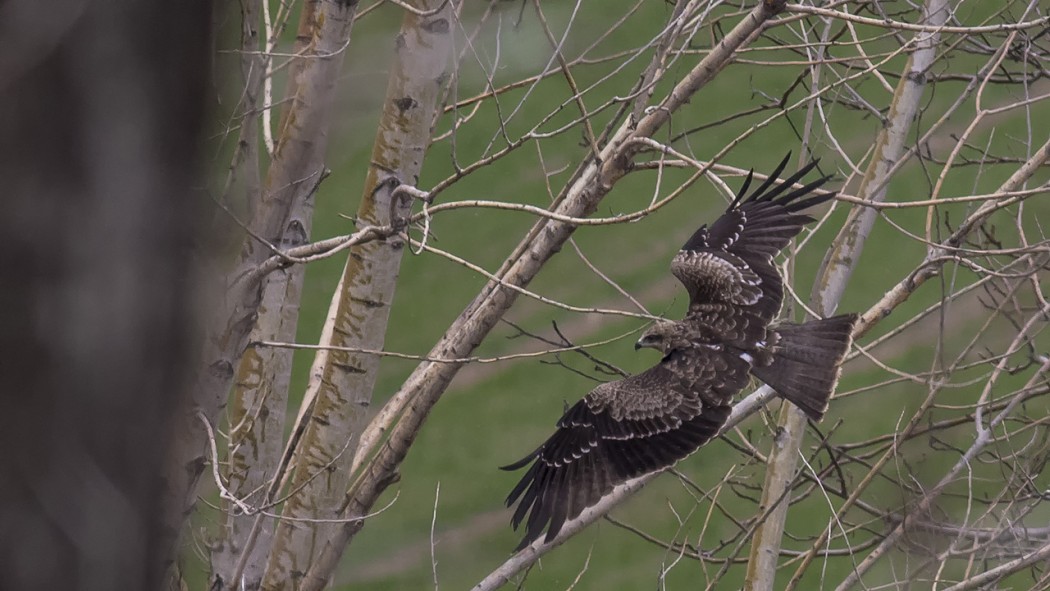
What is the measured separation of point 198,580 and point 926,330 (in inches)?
290

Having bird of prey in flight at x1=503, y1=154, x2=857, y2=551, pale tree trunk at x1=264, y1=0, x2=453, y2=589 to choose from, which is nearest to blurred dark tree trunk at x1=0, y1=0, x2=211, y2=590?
pale tree trunk at x1=264, y1=0, x2=453, y2=589

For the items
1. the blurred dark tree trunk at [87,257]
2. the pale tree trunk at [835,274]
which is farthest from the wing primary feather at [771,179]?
the blurred dark tree trunk at [87,257]

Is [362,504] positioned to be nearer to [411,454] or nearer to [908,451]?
[908,451]

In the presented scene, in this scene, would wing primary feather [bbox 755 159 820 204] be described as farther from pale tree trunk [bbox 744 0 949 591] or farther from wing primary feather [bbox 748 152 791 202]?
pale tree trunk [bbox 744 0 949 591]

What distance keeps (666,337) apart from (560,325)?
5675 mm

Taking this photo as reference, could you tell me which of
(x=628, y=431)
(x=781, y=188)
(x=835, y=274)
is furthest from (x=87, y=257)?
(x=835, y=274)

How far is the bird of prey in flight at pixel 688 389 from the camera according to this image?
13.1 ft

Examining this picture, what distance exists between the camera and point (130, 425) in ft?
3.17

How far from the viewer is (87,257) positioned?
903 millimetres

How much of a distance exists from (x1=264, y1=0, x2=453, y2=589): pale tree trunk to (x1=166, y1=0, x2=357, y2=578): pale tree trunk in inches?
11.5

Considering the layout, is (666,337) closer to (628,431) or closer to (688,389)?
(688,389)

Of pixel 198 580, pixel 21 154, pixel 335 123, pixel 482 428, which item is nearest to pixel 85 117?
pixel 21 154

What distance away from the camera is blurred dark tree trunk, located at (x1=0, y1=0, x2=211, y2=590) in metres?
0.86

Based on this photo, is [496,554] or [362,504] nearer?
[362,504]
